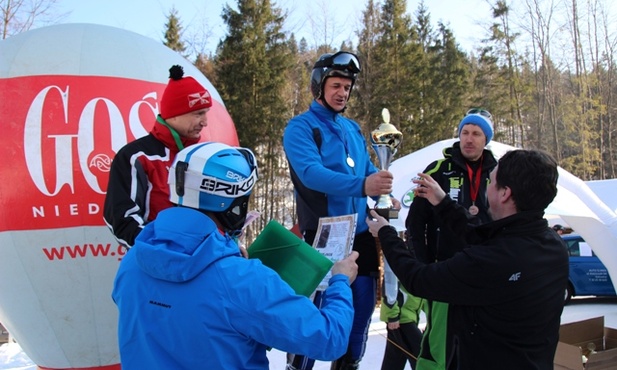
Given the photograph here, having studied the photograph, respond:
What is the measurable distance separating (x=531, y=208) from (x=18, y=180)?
9.90ft

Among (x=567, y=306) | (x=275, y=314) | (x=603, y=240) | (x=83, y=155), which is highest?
(x=83, y=155)

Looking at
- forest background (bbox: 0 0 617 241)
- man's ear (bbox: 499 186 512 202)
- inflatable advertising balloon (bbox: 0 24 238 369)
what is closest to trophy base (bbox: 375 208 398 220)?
man's ear (bbox: 499 186 512 202)

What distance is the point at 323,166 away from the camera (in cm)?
263

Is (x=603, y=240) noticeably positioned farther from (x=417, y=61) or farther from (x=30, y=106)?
(x=417, y=61)

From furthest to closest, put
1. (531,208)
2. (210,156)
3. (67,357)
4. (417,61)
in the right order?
1. (417,61)
2. (67,357)
3. (531,208)
4. (210,156)

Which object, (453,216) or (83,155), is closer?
(453,216)

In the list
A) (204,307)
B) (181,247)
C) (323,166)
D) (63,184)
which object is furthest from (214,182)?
(63,184)

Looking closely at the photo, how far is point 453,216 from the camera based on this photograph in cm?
258

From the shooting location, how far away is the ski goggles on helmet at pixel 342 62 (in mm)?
2730

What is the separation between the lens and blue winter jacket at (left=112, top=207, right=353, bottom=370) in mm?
1419

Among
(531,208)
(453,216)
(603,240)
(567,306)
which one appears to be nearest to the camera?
(531,208)

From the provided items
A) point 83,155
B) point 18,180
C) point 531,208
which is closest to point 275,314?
point 531,208

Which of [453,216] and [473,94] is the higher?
[473,94]

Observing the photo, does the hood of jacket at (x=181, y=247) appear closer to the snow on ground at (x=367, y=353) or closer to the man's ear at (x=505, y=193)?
the man's ear at (x=505, y=193)
